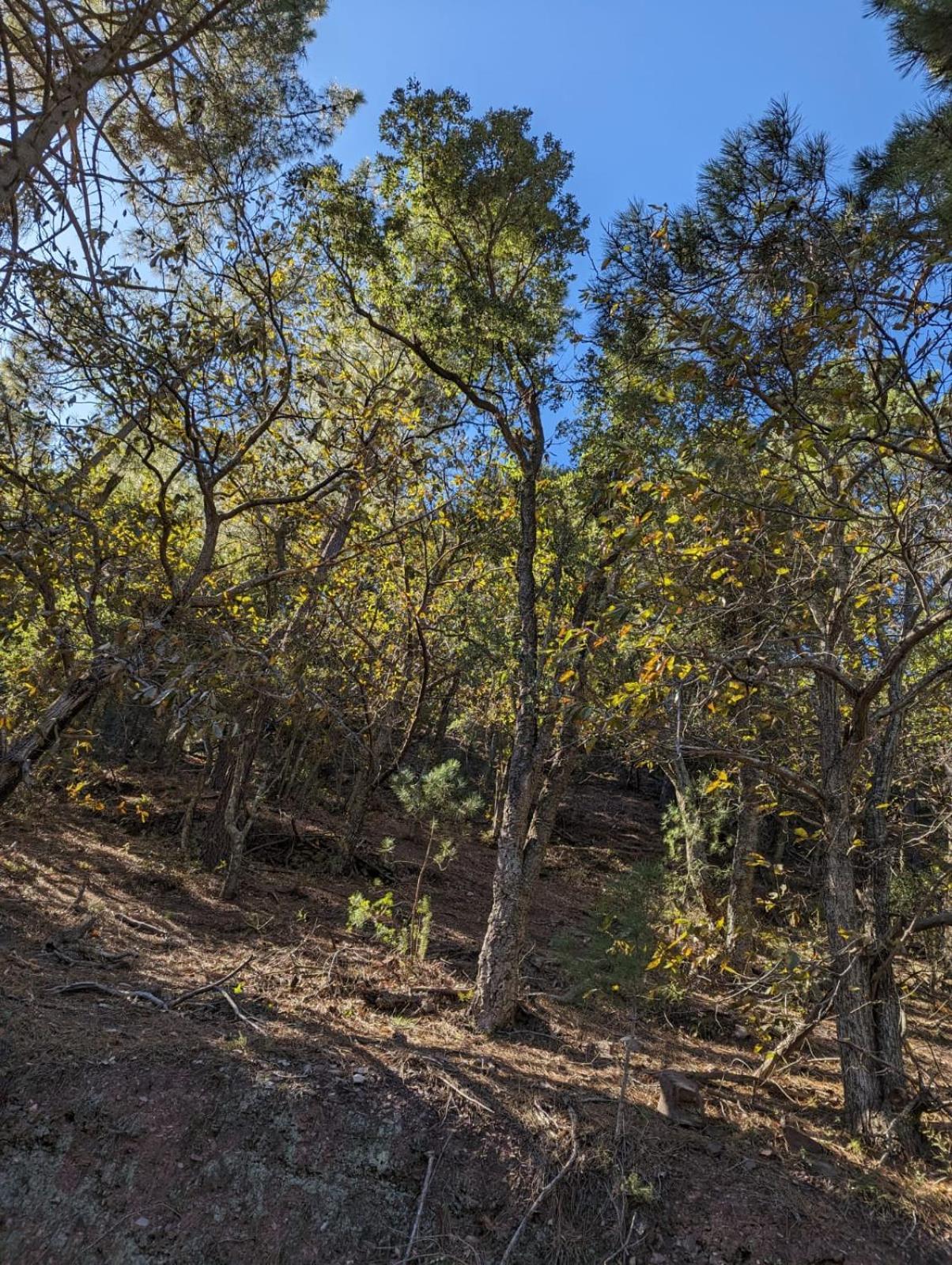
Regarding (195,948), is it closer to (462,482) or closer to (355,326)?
(462,482)

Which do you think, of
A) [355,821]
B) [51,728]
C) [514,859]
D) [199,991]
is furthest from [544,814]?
[355,821]

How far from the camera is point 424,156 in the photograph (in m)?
6.50

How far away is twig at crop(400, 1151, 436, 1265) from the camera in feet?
11.6

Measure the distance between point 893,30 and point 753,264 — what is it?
1.31 metres

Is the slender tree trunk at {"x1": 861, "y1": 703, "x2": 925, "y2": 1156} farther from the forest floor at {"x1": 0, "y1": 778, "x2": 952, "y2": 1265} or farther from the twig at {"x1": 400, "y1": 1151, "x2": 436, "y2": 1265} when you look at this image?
the twig at {"x1": 400, "y1": 1151, "x2": 436, "y2": 1265}

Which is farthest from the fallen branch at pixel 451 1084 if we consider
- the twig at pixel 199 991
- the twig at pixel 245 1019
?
the twig at pixel 199 991

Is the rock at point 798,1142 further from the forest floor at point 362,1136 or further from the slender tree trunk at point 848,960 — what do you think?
the slender tree trunk at point 848,960

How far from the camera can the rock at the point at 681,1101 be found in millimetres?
4855

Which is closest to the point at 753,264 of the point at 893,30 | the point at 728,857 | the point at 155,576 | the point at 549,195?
the point at 893,30

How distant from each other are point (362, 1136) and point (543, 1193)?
3.57 ft

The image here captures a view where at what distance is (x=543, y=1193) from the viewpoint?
12.9 ft

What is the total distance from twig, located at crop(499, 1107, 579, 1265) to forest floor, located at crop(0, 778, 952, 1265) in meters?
0.03

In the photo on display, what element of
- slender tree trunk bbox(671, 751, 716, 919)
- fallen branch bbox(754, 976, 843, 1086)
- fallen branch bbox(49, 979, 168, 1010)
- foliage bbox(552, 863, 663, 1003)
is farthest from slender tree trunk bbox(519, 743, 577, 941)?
slender tree trunk bbox(671, 751, 716, 919)

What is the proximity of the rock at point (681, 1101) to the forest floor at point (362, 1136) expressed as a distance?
0.09 metres
